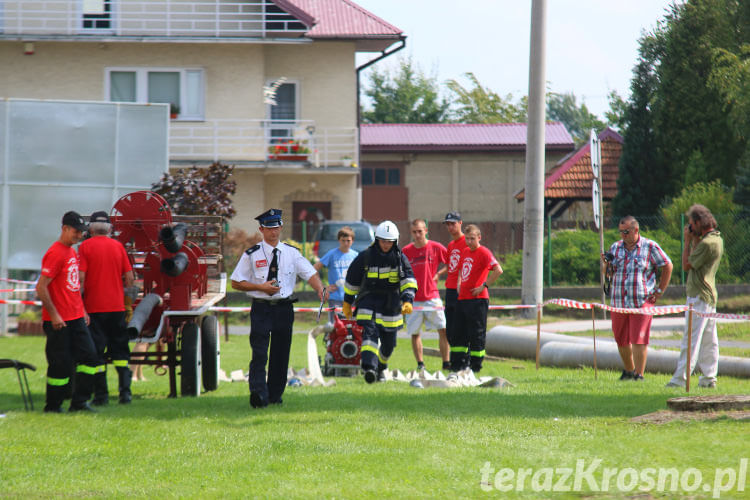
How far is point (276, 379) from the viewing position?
998cm

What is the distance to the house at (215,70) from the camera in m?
30.1

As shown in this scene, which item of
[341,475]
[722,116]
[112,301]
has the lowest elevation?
[341,475]

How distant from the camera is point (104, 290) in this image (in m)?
10.2

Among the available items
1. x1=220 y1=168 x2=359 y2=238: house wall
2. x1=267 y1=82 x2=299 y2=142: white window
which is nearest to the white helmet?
x1=220 y1=168 x2=359 y2=238: house wall

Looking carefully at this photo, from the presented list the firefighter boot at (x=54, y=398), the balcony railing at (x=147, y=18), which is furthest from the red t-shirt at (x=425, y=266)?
the balcony railing at (x=147, y=18)

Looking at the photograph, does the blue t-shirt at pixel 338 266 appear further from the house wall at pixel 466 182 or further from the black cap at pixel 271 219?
the house wall at pixel 466 182

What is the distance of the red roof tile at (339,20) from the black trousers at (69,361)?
68.6 ft

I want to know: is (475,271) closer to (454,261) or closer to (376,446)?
(454,261)

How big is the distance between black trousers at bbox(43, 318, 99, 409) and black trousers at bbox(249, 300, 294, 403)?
5.32ft

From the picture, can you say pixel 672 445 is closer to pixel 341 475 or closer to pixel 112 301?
pixel 341 475

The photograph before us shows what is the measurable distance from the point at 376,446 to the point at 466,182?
39098 mm

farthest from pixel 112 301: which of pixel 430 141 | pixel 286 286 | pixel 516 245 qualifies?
pixel 430 141

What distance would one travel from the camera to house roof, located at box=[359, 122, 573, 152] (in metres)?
45.3

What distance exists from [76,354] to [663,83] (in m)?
24.3
